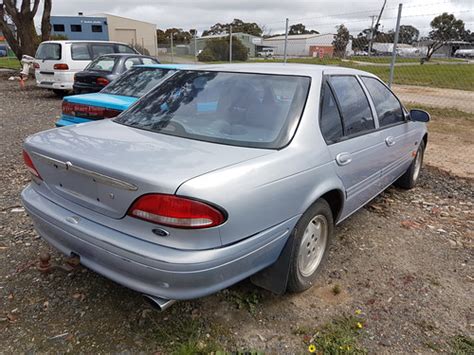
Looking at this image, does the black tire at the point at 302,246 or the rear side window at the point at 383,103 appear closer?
the black tire at the point at 302,246

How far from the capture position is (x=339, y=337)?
2.45 m

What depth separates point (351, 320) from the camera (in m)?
2.61

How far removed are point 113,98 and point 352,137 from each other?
3.76 meters

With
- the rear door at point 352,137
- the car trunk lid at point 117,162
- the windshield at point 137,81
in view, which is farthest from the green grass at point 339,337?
the windshield at point 137,81

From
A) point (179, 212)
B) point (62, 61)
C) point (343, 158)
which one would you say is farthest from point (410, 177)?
point (62, 61)

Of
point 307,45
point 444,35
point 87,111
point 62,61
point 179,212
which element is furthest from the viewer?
point 307,45

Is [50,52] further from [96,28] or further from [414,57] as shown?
[96,28]

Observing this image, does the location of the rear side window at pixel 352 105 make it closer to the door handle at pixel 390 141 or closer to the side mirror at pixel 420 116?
the door handle at pixel 390 141

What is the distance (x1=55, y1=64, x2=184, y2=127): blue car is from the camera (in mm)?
5328

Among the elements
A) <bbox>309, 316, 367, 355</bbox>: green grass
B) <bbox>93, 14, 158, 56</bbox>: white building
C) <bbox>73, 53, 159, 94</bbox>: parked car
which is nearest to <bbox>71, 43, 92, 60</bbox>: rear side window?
<bbox>73, 53, 159, 94</bbox>: parked car

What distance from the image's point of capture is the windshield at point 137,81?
5992 millimetres

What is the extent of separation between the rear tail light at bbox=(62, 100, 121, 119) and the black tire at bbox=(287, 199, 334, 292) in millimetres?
3403

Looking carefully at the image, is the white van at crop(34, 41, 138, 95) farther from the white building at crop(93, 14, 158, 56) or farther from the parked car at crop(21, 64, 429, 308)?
the white building at crop(93, 14, 158, 56)

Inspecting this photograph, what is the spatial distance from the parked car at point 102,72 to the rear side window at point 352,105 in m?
6.96
